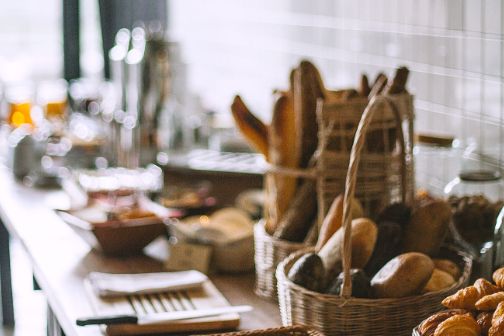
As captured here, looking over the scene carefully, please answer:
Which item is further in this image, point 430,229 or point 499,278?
point 430,229

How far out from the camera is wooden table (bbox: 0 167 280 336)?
1730 millimetres

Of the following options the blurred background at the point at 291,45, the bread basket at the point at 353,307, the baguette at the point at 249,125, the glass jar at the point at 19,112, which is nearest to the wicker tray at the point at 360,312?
the bread basket at the point at 353,307

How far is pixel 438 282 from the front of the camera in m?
1.51

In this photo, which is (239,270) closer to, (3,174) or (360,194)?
(360,194)

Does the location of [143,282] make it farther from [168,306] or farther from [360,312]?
[360,312]

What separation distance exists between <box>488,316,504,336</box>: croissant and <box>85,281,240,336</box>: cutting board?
589 mm

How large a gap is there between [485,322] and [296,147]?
714mm

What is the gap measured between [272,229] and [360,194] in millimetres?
212

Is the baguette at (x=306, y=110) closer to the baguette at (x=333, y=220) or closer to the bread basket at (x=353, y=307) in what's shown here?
the baguette at (x=333, y=220)

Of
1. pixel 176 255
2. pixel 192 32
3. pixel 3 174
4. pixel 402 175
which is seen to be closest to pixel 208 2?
pixel 192 32

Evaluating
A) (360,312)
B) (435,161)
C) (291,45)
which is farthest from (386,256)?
(291,45)

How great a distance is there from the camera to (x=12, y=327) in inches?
149

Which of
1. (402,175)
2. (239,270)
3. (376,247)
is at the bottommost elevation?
(239,270)

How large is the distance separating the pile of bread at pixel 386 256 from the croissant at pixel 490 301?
221 millimetres
